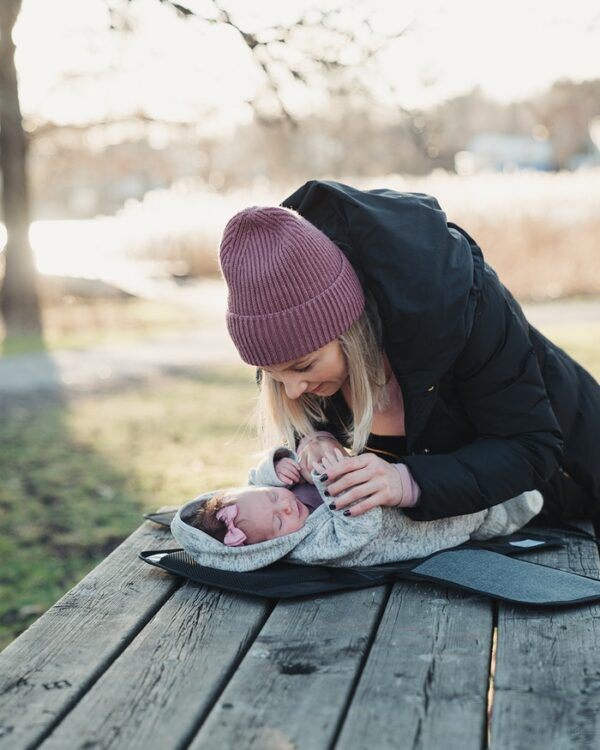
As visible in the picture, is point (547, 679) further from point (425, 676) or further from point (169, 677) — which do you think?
point (169, 677)

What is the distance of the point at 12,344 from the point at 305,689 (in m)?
9.85

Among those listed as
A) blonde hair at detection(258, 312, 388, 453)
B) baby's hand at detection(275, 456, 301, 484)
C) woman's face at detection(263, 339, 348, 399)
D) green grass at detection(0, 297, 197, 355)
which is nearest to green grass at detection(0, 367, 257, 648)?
blonde hair at detection(258, 312, 388, 453)

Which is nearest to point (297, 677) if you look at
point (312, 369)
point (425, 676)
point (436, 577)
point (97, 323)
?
point (425, 676)

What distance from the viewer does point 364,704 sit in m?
1.83

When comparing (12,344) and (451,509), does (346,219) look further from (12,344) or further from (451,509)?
(12,344)

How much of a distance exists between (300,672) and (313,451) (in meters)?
0.86

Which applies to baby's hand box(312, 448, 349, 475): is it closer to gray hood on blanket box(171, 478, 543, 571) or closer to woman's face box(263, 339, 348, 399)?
gray hood on blanket box(171, 478, 543, 571)

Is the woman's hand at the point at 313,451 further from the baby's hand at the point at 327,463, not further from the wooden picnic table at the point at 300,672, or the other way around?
the wooden picnic table at the point at 300,672

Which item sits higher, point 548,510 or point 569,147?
point 548,510

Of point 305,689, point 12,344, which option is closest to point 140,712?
point 305,689

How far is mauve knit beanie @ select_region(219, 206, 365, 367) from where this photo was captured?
2383 mm

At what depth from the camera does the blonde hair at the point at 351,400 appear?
2533 millimetres

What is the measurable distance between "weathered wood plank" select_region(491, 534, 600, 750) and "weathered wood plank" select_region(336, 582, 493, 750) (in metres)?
0.04

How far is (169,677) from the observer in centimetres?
198
